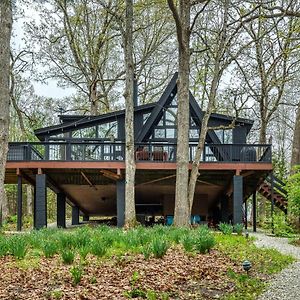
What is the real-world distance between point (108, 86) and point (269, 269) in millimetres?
26110

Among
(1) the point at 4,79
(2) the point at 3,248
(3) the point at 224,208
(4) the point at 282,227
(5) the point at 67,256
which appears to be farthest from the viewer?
(3) the point at 224,208

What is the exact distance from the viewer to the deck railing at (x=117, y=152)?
62.4 feet

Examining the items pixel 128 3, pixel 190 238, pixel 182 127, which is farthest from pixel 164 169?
pixel 190 238

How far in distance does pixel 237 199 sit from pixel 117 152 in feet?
17.6

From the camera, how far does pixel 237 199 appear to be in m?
19.0

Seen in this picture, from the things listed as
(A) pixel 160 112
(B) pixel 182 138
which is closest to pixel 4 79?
(B) pixel 182 138

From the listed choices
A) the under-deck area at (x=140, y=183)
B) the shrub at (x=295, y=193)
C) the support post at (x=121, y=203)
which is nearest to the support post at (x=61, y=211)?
the under-deck area at (x=140, y=183)

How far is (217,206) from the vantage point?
2558cm

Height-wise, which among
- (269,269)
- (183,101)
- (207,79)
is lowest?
(269,269)

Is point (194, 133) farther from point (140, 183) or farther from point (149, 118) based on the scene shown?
point (140, 183)

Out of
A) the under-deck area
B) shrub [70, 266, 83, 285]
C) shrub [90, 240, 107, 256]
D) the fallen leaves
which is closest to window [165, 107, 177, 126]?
the under-deck area

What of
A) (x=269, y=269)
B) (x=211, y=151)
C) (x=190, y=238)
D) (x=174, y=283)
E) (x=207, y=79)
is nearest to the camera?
(x=174, y=283)

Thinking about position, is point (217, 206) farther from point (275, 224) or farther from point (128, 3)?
point (128, 3)

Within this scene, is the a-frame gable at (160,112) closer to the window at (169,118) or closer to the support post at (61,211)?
the window at (169,118)
